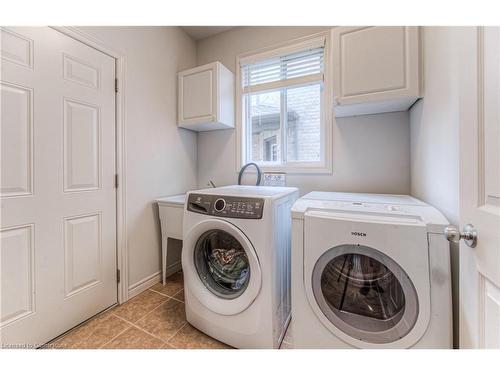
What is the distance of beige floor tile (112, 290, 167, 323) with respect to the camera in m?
1.56

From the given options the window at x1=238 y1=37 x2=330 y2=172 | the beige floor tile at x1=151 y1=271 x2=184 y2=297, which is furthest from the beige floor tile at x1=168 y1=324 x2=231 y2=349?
the window at x1=238 y1=37 x2=330 y2=172

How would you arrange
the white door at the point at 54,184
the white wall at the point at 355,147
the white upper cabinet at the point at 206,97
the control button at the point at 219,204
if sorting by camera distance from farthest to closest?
1. the white upper cabinet at the point at 206,97
2. the white wall at the point at 355,147
3. the control button at the point at 219,204
4. the white door at the point at 54,184

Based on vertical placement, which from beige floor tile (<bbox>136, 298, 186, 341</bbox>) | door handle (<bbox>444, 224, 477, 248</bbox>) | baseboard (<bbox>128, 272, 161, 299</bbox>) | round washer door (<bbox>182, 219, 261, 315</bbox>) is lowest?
beige floor tile (<bbox>136, 298, 186, 341</bbox>)

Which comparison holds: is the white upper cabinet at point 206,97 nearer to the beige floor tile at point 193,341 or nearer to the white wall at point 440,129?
the white wall at point 440,129

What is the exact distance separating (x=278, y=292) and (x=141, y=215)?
1363mm

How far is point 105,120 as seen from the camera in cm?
158

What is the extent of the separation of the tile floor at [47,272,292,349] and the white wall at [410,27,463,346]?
1.21 meters

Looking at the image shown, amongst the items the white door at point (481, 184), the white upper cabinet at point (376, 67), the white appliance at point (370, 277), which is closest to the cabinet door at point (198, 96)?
the white upper cabinet at point (376, 67)

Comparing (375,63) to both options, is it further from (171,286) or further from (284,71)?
(171,286)

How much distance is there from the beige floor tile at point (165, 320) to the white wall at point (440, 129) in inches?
61.0

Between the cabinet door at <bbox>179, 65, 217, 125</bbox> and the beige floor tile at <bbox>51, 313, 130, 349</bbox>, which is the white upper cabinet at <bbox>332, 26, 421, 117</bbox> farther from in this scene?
the beige floor tile at <bbox>51, 313, 130, 349</bbox>

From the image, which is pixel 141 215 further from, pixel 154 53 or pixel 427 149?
pixel 427 149

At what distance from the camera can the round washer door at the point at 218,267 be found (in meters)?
1.24
